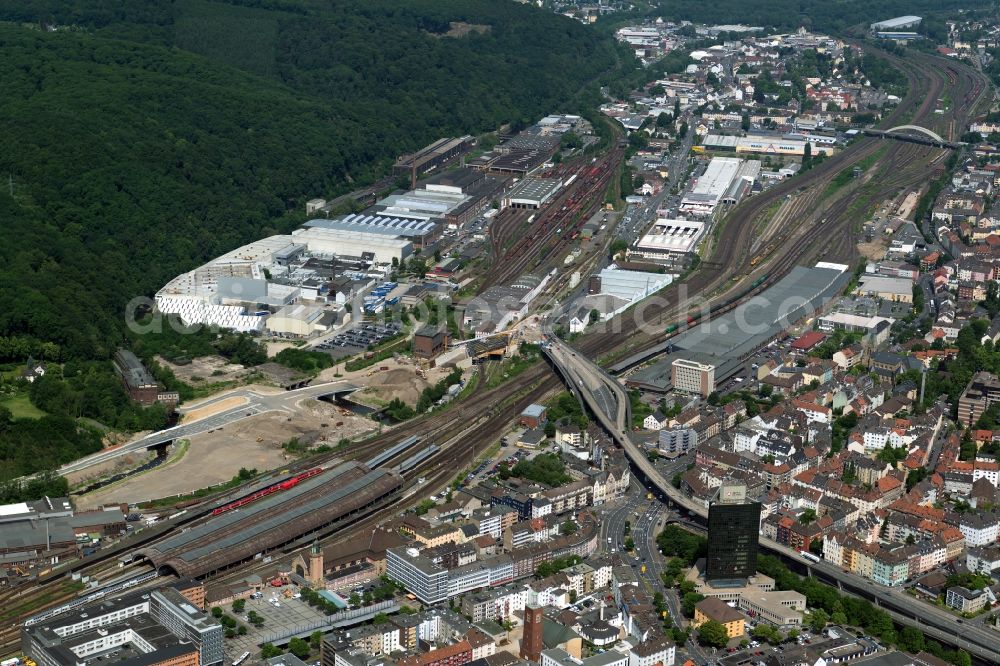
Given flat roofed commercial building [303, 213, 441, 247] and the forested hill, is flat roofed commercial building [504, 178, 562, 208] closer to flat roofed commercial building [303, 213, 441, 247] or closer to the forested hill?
flat roofed commercial building [303, 213, 441, 247]

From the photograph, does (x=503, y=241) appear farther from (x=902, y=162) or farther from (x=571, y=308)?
(x=902, y=162)

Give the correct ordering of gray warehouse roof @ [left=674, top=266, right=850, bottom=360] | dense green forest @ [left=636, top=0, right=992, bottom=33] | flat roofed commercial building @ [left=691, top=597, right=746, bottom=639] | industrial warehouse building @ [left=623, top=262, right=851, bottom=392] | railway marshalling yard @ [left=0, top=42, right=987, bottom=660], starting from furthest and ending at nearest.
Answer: dense green forest @ [left=636, top=0, right=992, bottom=33]
gray warehouse roof @ [left=674, top=266, right=850, bottom=360]
industrial warehouse building @ [left=623, top=262, right=851, bottom=392]
railway marshalling yard @ [left=0, top=42, right=987, bottom=660]
flat roofed commercial building @ [left=691, top=597, right=746, bottom=639]

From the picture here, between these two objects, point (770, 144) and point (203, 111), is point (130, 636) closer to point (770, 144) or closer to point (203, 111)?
point (203, 111)


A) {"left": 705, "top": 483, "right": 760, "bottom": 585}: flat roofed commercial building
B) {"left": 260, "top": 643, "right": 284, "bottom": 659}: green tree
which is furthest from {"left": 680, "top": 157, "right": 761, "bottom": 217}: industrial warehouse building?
{"left": 260, "top": 643, "right": 284, "bottom": 659}: green tree

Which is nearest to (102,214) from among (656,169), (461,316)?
(461,316)

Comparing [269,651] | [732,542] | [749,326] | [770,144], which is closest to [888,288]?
[749,326]

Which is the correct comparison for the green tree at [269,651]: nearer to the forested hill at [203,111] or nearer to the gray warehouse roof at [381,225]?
the forested hill at [203,111]
